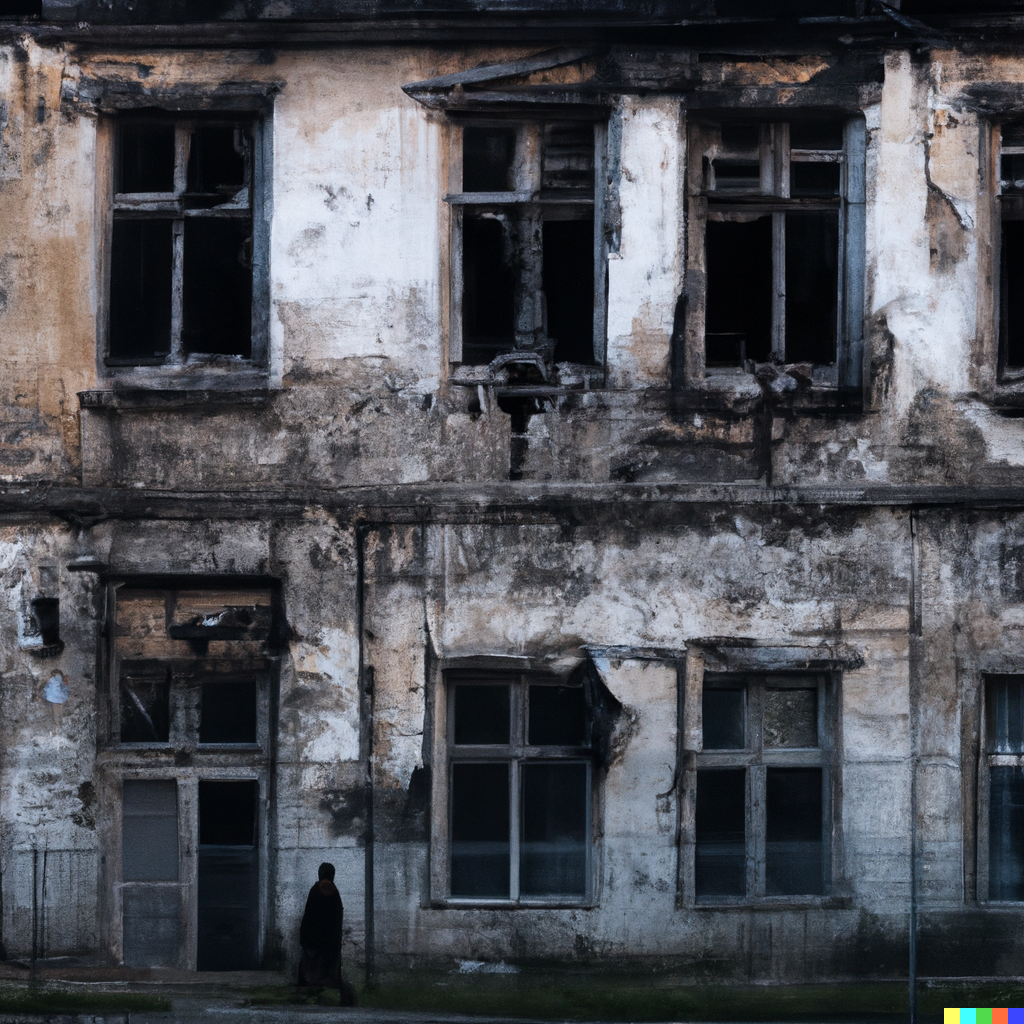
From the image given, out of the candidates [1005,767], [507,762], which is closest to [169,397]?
[507,762]

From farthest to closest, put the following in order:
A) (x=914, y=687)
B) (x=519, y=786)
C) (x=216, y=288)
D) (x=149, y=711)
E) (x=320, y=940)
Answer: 1. (x=216, y=288)
2. (x=149, y=711)
3. (x=519, y=786)
4. (x=914, y=687)
5. (x=320, y=940)

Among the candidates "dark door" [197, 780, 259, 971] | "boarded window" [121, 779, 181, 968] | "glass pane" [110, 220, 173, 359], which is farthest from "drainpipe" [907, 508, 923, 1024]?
"glass pane" [110, 220, 173, 359]

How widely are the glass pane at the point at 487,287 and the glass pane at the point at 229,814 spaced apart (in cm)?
307

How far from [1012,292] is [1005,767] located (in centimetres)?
300

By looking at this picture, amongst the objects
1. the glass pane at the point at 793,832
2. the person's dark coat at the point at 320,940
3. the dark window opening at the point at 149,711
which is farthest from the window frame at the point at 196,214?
the glass pane at the point at 793,832

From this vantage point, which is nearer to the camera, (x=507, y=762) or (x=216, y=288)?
(x=507, y=762)

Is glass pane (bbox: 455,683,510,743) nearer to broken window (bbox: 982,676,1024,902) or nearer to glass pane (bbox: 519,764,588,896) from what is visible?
glass pane (bbox: 519,764,588,896)

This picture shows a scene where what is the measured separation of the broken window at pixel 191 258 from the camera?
889 cm

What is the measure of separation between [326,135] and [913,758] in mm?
5284

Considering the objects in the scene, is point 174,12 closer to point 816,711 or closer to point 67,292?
point 67,292

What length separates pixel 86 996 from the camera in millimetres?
8344

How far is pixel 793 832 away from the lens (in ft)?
28.6

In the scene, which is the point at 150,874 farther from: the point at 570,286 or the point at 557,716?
the point at 570,286

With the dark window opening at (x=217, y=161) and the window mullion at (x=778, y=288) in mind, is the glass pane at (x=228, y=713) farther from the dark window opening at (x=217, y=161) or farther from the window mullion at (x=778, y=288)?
the window mullion at (x=778, y=288)
